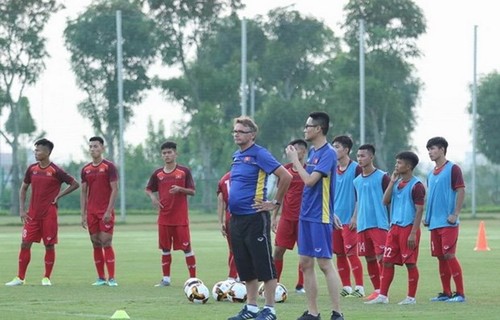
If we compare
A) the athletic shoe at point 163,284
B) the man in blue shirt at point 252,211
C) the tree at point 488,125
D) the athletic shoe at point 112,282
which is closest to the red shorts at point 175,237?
the athletic shoe at point 163,284

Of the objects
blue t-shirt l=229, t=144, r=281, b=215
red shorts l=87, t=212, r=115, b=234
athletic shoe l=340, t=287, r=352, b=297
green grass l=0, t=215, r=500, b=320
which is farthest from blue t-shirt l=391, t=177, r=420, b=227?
red shorts l=87, t=212, r=115, b=234

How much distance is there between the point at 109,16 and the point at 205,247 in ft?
79.6

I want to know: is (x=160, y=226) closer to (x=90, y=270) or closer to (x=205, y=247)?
(x=90, y=270)

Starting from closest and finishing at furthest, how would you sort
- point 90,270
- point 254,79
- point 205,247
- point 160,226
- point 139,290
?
point 139,290, point 160,226, point 90,270, point 205,247, point 254,79

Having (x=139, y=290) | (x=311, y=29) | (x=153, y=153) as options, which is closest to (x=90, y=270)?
(x=139, y=290)

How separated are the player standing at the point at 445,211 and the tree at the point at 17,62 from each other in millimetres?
38743

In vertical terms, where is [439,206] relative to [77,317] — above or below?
above

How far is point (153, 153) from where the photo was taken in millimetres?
69812

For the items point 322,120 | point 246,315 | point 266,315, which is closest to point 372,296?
point 246,315

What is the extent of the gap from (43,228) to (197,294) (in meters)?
4.30

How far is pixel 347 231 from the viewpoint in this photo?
1772 cm

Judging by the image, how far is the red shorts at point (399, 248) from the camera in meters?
Answer: 16.2

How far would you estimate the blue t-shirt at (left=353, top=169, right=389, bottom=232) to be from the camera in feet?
56.4

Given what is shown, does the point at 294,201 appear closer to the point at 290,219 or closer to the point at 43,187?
the point at 290,219
